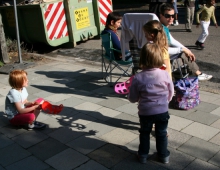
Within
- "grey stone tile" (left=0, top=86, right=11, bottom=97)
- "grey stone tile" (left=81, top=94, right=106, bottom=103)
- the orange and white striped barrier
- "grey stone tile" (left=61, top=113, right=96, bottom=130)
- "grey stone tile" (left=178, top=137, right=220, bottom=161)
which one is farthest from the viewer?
the orange and white striped barrier

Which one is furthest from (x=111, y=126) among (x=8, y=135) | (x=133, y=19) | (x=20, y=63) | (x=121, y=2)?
(x=121, y=2)

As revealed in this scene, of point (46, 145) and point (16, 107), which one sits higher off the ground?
point (16, 107)

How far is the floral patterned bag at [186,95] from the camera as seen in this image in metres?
4.59

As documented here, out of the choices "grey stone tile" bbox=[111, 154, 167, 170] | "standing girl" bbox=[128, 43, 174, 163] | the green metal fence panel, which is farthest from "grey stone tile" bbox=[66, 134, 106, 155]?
the green metal fence panel

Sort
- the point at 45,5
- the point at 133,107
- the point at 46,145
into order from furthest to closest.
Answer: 1. the point at 45,5
2. the point at 133,107
3. the point at 46,145

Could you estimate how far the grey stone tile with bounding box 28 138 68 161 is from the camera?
3.62 m

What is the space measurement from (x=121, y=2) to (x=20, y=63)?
17.4 m

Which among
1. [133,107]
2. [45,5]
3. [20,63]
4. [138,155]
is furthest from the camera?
[45,5]

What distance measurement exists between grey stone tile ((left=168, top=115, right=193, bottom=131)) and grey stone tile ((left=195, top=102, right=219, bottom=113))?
46 centimetres

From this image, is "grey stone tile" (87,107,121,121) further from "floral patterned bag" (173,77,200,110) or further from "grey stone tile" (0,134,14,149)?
"grey stone tile" (0,134,14,149)

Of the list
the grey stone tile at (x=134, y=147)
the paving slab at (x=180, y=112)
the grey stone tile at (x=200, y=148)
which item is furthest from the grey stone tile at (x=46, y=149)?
the paving slab at (x=180, y=112)

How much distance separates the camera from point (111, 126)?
4.27 metres

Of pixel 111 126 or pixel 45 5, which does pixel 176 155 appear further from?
pixel 45 5

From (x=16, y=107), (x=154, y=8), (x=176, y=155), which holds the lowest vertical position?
(x=176, y=155)
